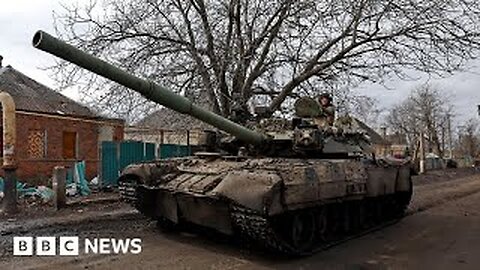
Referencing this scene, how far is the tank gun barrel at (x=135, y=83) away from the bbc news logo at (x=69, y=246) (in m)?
1.94

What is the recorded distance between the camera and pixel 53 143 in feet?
66.1

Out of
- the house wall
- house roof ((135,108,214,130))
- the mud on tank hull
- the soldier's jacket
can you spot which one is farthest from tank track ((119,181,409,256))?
the house wall

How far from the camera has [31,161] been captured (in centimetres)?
1711

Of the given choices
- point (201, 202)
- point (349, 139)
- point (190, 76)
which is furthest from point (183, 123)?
point (201, 202)

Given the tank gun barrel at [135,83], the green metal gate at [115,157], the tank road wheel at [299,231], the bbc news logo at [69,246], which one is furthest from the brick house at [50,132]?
the tank road wheel at [299,231]

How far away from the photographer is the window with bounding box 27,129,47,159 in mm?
19484

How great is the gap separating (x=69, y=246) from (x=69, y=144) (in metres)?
14.1

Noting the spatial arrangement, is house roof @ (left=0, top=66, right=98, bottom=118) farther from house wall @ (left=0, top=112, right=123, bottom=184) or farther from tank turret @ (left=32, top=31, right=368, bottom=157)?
tank turret @ (left=32, top=31, right=368, bottom=157)

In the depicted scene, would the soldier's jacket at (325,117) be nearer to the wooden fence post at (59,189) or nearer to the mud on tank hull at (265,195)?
the mud on tank hull at (265,195)

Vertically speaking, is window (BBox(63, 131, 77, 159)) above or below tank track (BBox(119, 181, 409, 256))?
above

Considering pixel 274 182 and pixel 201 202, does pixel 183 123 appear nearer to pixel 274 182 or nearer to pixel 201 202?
pixel 201 202

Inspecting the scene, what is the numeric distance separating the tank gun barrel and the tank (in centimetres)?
1

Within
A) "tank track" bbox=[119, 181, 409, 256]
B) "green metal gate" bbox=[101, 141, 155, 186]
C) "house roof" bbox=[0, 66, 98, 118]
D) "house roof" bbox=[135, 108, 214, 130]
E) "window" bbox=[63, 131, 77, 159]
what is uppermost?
"house roof" bbox=[0, 66, 98, 118]

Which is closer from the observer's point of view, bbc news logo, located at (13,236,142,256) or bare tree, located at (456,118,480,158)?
bbc news logo, located at (13,236,142,256)
